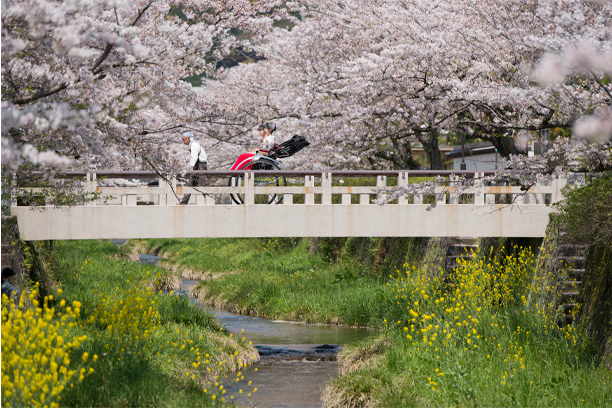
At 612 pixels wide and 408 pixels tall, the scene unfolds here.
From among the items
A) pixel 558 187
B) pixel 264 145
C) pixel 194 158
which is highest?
pixel 264 145

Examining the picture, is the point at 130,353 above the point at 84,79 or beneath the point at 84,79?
beneath

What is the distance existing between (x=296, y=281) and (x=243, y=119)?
338 inches

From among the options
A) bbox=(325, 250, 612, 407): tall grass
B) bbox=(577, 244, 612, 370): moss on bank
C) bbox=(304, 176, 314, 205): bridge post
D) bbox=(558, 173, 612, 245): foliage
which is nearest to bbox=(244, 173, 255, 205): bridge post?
bbox=(304, 176, 314, 205): bridge post

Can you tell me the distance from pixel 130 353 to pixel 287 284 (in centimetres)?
1146

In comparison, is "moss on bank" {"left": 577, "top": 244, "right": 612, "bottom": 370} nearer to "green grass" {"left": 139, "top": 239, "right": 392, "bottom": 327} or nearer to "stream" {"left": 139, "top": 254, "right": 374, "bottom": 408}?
"stream" {"left": 139, "top": 254, "right": 374, "bottom": 408}

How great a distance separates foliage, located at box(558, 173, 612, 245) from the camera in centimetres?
1029

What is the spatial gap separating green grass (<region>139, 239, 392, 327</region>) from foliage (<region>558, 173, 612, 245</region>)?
438cm

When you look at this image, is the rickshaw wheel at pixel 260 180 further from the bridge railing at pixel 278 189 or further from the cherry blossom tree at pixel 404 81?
the cherry blossom tree at pixel 404 81

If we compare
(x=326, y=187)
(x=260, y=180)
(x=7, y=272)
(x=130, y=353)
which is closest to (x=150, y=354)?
(x=130, y=353)

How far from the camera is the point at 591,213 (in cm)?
1095

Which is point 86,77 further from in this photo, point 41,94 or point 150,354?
point 150,354

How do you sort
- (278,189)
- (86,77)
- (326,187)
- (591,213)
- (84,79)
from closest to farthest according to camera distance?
(86,77) → (84,79) → (591,213) → (278,189) → (326,187)

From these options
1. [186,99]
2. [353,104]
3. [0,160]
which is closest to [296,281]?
[353,104]

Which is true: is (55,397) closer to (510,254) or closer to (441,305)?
(441,305)
